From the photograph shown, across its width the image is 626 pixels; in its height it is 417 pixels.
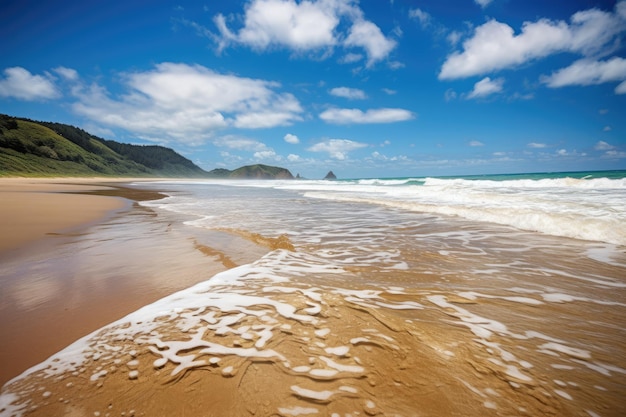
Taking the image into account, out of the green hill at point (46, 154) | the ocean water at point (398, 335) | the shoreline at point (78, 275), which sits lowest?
the shoreline at point (78, 275)

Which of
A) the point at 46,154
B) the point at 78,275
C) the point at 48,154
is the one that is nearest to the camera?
the point at 78,275

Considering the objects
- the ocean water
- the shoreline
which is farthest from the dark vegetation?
the ocean water

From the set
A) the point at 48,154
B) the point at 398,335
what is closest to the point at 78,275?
the point at 398,335

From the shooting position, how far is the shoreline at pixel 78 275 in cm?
242

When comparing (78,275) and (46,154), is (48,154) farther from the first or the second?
(78,275)

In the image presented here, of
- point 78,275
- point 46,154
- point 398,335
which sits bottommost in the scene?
point 78,275

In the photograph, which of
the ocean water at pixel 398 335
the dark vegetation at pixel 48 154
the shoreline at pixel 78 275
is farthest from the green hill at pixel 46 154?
the ocean water at pixel 398 335

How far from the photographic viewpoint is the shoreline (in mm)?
2424

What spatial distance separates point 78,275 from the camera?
389 cm

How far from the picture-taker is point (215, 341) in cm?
226

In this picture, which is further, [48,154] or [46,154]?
A: [48,154]

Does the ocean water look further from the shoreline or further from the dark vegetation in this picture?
the dark vegetation

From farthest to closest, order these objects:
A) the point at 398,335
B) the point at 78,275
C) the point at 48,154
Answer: the point at 48,154, the point at 78,275, the point at 398,335

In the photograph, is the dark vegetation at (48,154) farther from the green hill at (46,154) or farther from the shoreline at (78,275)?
the shoreline at (78,275)
